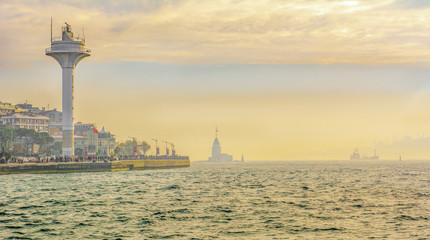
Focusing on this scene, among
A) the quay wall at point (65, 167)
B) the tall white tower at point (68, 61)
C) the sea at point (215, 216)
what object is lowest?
the sea at point (215, 216)

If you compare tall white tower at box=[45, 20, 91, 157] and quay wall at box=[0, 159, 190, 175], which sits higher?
tall white tower at box=[45, 20, 91, 157]

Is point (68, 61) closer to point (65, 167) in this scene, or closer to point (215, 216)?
point (65, 167)

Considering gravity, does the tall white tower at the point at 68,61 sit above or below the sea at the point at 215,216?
above

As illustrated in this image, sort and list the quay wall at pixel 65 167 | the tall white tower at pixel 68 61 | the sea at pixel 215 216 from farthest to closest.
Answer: the tall white tower at pixel 68 61
the quay wall at pixel 65 167
the sea at pixel 215 216

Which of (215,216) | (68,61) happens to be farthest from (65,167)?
(215,216)

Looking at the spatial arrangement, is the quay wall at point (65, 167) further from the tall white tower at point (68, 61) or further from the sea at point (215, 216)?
the sea at point (215, 216)

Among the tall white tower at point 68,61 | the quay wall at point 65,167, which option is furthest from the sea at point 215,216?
the tall white tower at point 68,61

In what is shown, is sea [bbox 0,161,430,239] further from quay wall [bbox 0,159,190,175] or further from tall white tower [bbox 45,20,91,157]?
tall white tower [bbox 45,20,91,157]

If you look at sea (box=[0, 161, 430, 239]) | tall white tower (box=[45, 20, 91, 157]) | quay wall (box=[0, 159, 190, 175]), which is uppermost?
tall white tower (box=[45, 20, 91, 157])

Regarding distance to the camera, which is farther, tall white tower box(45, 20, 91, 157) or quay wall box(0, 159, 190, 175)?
tall white tower box(45, 20, 91, 157)

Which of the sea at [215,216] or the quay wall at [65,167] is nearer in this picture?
the sea at [215,216]

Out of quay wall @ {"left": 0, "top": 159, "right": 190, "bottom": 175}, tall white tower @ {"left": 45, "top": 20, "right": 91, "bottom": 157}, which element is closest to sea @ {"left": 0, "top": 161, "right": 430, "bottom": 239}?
quay wall @ {"left": 0, "top": 159, "right": 190, "bottom": 175}

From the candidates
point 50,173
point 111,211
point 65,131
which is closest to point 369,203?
point 111,211

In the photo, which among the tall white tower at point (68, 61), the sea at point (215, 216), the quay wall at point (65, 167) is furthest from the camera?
the tall white tower at point (68, 61)
